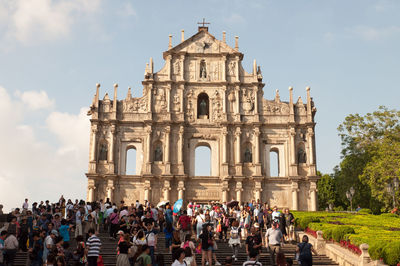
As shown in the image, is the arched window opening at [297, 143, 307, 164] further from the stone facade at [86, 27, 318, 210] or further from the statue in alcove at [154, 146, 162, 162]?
the statue in alcove at [154, 146, 162, 162]

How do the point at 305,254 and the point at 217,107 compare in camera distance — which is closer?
the point at 305,254

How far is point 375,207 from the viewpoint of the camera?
4841 centimetres

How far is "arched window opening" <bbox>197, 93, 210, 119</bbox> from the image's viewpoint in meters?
42.0

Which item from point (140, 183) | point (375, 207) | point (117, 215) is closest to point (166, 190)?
point (140, 183)

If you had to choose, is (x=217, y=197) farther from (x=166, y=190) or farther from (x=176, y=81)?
(x=176, y=81)

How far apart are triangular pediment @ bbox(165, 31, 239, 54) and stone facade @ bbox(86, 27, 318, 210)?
9cm

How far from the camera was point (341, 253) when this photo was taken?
59.9 feet

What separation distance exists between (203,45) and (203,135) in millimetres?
8606

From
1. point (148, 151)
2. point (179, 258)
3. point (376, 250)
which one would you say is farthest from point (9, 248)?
point (148, 151)

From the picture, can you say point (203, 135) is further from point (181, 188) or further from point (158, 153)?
point (181, 188)

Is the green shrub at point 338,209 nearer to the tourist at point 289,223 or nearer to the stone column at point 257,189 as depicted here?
the stone column at point 257,189

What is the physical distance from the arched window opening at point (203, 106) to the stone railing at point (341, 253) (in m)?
20.8

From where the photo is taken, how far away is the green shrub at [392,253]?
1448 cm

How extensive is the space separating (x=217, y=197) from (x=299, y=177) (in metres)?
7.15
